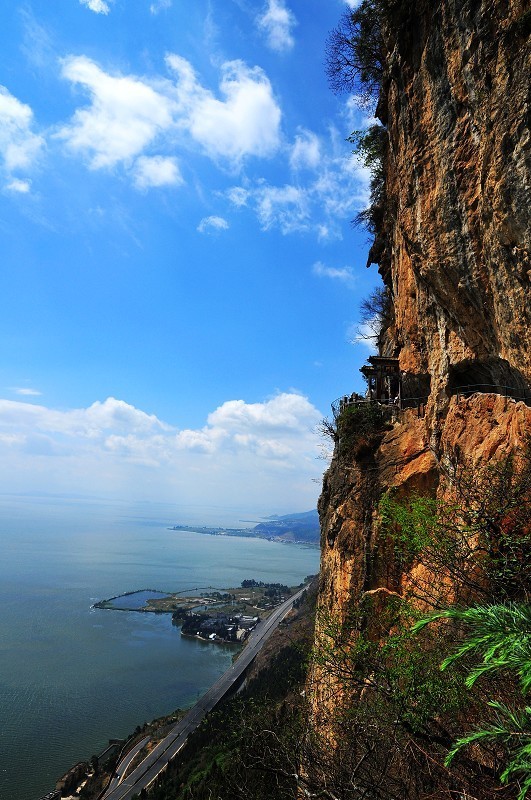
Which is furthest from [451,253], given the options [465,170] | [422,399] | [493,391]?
[422,399]

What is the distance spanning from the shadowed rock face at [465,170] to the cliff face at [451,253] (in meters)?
0.03

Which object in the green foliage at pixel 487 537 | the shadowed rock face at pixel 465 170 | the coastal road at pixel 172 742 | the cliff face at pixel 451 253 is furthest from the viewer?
the coastal road at pixel 172 742

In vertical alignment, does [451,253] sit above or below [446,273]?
above

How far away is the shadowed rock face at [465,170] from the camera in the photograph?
261 inches

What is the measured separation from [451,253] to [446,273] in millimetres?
436

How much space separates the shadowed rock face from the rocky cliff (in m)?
0.02

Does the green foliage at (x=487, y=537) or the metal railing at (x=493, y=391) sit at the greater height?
the metal railing at (x=493, y=391)

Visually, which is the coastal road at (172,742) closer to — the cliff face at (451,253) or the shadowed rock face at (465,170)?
the cliff face at (451,253)

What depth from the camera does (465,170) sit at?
25.7 ft

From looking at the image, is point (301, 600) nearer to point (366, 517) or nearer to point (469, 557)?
point (366, 517)

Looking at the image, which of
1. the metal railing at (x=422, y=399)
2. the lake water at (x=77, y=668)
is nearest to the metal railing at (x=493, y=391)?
the metal railing at (x=422, y=399)

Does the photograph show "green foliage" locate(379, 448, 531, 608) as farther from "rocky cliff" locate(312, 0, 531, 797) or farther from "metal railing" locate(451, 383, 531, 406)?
"metal railing" locate(451, 383, 531, 406)

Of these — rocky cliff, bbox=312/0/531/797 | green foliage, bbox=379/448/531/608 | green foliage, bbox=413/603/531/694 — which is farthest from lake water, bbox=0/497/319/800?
green foliage, bbox=413/603/531/694

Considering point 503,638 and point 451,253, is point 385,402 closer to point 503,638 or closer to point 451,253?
point 451,253
